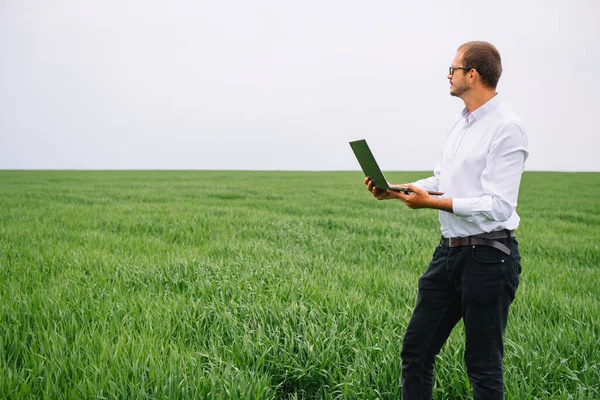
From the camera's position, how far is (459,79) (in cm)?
241

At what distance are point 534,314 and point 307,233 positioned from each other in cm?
482

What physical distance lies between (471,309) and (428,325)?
342mm

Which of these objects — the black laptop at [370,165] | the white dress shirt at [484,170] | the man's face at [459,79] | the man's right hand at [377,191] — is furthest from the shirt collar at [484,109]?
the man's right hand at [377,191]

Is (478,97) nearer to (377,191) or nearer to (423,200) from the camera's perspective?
(423,200)

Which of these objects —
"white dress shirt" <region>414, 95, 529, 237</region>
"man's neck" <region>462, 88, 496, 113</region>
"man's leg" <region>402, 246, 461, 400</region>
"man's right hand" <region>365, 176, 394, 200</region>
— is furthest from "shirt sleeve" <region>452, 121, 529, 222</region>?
"man's right hand" <region>365, 176, 394, 200</region>

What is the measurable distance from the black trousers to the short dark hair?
3.02 feet

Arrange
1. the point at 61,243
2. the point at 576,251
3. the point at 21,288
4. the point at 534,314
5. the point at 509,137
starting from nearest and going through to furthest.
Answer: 1. the point at 509,137
2. the point at 534,314
3. the point at 21,288
4. the point at 61,243
5. the point at 576,251

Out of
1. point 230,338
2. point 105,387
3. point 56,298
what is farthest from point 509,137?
point 56,298

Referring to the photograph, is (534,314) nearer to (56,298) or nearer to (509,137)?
(509,137)

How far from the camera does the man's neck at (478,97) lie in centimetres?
238

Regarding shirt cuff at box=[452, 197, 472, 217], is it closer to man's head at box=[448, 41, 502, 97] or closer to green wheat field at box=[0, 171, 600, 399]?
man's head at box=[448, 41, 502, 97]

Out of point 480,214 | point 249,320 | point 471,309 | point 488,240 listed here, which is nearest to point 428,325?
point 471,309

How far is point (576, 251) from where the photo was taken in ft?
25.1

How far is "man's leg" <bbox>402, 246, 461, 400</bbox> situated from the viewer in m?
2.52
